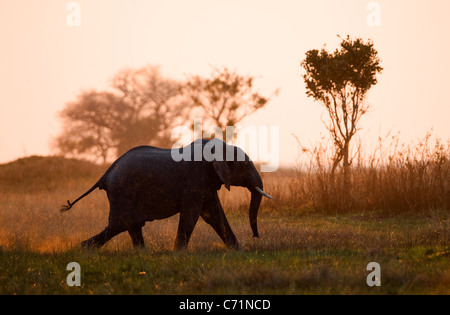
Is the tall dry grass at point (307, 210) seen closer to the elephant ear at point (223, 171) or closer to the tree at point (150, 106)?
the elephant ear at point (223, 171)

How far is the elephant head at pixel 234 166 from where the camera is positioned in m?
8.47

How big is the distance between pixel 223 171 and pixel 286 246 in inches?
65.1

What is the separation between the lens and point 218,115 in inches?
1246

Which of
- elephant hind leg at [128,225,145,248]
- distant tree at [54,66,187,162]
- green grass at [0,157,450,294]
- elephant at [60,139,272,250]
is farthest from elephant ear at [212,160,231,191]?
distant tree at [54,66,187,162]

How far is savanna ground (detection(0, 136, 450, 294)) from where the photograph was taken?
6.14m

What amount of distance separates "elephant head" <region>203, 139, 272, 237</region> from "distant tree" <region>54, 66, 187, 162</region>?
92.8ft

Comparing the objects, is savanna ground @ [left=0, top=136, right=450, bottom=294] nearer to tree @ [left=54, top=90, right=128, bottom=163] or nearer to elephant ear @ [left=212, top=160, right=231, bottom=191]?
elephant ear @ [left=212, top=160, right=231, bottom=191]

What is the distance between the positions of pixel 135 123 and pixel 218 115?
8.67 m

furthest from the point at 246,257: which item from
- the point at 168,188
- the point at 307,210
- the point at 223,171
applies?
the point at 307,210

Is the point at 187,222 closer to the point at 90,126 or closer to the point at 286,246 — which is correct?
the point at 286,246

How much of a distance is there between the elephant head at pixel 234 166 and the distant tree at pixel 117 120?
28.3 m

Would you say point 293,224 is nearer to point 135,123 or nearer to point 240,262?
point 240,262

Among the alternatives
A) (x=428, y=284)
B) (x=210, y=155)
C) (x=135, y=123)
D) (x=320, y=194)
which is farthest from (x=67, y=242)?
(x=135, y=123)

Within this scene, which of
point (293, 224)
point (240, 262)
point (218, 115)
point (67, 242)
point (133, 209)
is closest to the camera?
point (240, 262)
